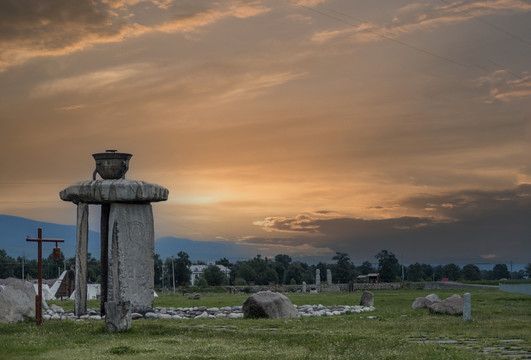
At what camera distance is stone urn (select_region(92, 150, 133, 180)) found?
32594mm

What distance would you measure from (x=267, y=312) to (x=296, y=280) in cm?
9489

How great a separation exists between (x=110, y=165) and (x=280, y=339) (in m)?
14.9

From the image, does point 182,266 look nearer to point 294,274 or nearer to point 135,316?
point 294,274

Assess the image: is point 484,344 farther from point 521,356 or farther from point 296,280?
point 296,280

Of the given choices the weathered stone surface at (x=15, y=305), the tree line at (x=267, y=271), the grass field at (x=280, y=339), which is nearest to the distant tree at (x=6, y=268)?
the tree line at (x=267, y=271)

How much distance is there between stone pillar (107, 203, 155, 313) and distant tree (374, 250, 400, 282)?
83.1m

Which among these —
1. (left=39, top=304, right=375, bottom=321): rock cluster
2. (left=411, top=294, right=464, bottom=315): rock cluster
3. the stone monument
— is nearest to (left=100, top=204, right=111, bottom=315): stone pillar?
the stone monument

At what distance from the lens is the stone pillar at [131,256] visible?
100 feet

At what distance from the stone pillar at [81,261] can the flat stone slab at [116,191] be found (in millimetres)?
852

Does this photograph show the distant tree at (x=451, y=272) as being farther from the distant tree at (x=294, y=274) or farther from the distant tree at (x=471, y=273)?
the distant tree at (x=294, y=274)

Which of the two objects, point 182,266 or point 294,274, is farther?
point 294,274

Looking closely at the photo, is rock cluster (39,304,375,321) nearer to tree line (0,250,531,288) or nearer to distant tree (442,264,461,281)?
tree line (0,250,531,288)

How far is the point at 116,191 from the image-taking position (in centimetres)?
3067

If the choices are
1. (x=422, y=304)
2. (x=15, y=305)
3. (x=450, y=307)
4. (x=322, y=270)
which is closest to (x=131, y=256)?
(x=15, y=305)
